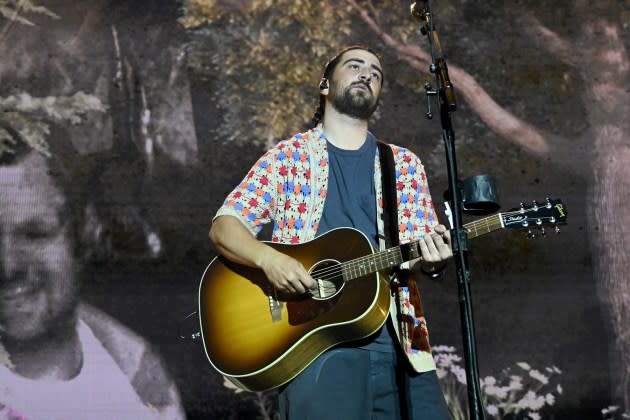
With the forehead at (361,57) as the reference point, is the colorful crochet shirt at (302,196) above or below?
below

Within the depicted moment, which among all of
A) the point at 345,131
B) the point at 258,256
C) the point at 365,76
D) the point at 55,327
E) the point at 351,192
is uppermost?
the point at 365,76

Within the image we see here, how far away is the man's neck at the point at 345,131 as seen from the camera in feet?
9.25

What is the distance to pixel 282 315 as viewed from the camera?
247 centimetres

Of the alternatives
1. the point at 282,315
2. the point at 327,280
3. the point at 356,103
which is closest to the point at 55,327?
the point at 282,315

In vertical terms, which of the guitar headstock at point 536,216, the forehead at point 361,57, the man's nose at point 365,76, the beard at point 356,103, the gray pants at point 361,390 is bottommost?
the gray pants at point 361,390

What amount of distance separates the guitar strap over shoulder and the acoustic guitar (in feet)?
0.51

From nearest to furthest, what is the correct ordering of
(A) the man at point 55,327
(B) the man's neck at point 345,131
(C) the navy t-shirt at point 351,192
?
(C) the navy t-shirt at point 351,192 < (B) the man's neck at point 345,131 < (A) the man at point 55,327

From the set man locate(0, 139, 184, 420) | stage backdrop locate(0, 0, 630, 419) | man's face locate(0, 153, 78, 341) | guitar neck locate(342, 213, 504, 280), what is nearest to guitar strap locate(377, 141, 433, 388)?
guitar neck locate(342, 213, 504, 280)

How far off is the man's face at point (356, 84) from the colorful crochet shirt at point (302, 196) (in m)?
0.19

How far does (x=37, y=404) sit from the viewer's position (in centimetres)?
389

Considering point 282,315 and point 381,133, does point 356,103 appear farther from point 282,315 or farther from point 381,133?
point 381,133

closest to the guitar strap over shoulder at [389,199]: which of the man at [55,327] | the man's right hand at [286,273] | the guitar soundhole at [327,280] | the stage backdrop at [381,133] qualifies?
the guitar soundhole at [327,280]

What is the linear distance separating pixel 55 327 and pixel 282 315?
2086 millimetres

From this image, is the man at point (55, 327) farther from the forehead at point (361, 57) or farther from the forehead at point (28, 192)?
the forehead at point (361, 57)
